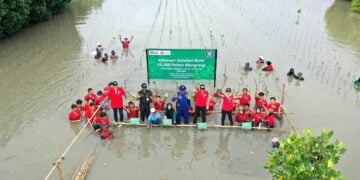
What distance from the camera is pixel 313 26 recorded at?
2592 cm

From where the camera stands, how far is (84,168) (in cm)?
998

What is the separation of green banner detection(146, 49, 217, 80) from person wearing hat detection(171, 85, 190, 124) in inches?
110

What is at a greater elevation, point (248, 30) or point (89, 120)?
point (248, 30)

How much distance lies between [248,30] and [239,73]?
26.6 feet

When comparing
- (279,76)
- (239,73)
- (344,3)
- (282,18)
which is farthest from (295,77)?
(344,3)

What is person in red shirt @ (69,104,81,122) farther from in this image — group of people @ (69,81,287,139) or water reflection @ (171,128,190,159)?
water reflection @ (171,128,190,159)

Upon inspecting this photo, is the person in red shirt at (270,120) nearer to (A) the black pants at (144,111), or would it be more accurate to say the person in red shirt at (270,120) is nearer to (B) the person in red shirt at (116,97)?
(A) the black pants at (144,111)

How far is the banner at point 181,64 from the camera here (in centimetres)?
1435

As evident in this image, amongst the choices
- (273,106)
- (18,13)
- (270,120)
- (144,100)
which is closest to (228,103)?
(270,120)

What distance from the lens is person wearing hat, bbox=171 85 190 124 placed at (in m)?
11.9

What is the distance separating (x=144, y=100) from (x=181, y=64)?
305 centimetres

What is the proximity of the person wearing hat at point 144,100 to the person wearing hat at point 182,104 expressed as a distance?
3.30ft

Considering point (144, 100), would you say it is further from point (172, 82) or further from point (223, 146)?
point (172, 82)

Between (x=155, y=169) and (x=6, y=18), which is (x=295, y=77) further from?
(x=6, y=18)
